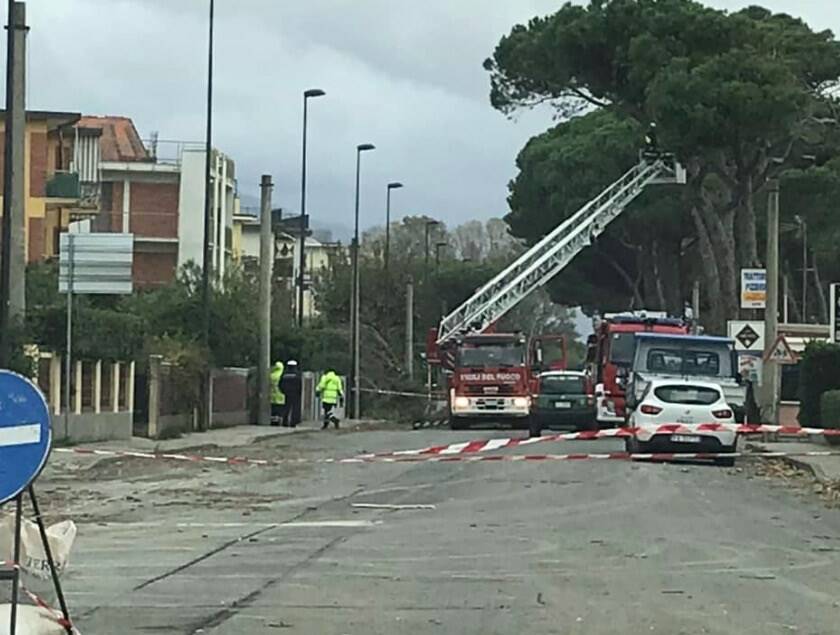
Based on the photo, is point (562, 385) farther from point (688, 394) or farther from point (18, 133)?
point (18, 133)

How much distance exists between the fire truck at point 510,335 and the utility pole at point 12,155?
23657mm

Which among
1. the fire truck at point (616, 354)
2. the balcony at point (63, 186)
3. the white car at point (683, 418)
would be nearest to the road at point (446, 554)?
the white car at point (683, 418)

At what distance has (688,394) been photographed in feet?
100

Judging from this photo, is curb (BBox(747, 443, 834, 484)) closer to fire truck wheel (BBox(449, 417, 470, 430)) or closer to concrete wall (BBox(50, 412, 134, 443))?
concrete wall (BBox(50, 412, 134, 443))

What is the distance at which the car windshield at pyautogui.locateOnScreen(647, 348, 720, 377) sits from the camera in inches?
1447

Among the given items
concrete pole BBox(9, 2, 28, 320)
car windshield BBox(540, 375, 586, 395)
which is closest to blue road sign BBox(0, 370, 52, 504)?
concrete pole BBox(9, 2, 28, 320)

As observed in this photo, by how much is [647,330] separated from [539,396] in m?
3.37

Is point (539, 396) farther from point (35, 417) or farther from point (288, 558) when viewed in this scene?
point (35, 417)

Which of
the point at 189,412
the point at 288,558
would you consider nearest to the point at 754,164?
the point at 189,412

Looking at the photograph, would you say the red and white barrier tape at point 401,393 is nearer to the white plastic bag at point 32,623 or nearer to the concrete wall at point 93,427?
the concrete wall at point 93,427

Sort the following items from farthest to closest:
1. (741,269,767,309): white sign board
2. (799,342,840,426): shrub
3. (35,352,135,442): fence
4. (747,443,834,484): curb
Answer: (799,342,840,426): shrub → (741,269,767,309): white sign board → (35,352,135,442): fence → (747,443,834,484): curb

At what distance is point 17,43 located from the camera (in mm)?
25422

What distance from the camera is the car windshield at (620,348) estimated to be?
44.9 meters

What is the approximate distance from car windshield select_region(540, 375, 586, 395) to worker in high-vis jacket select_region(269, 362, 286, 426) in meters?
8.70
